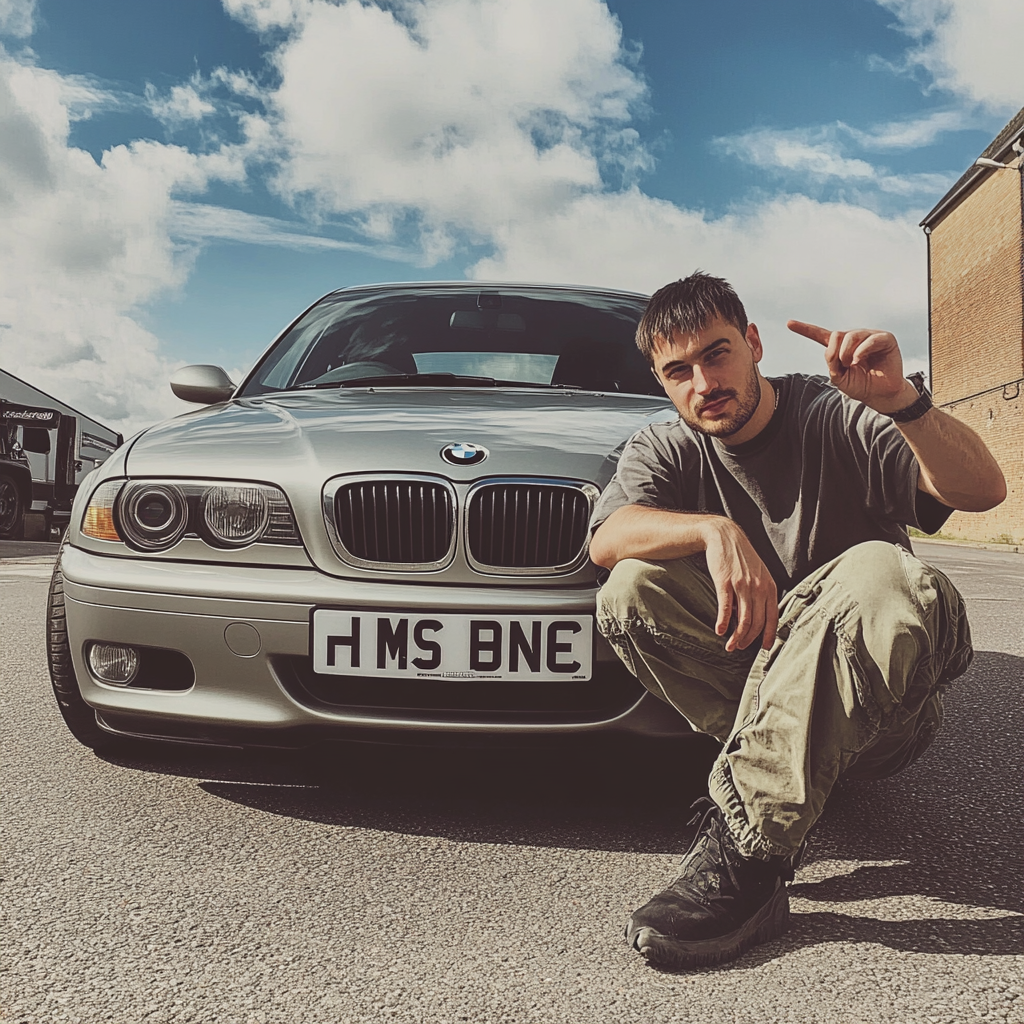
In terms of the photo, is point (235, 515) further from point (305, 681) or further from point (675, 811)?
point (675, 811)

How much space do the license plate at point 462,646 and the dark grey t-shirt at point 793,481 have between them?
0.85 feet

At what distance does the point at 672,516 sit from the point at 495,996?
976 millimetres

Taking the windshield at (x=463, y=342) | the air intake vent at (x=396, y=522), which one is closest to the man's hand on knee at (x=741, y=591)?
the air intake vent at (x=396, y=522)

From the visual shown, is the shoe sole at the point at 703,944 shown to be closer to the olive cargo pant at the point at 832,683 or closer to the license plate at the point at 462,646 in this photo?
the olive cargo pant at the point at 832,683

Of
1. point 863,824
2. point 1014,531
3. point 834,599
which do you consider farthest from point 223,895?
point 1014,531

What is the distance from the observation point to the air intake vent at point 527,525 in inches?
92.5

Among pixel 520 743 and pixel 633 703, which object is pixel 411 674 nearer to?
pixel 520 743

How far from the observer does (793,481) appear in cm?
224

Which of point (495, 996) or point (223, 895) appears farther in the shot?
point (223, 895)

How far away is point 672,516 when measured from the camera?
7.00 ft

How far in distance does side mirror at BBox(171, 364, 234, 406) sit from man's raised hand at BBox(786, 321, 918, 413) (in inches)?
93.2

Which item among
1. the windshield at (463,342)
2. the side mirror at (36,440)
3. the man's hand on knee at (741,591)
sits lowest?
the man's hand on knee at (741,591)

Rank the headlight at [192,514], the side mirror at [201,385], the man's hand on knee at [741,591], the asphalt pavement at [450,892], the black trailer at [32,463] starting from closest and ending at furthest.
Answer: the asphalt pavement at [450,892]
the man's hand on knee at [741,591]
the headlight at [192,514]
the side mirror at [201,385]
the black trailer at [32,463]

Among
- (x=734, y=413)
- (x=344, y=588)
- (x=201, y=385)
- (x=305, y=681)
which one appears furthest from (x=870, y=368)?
(x=201, y=385)
